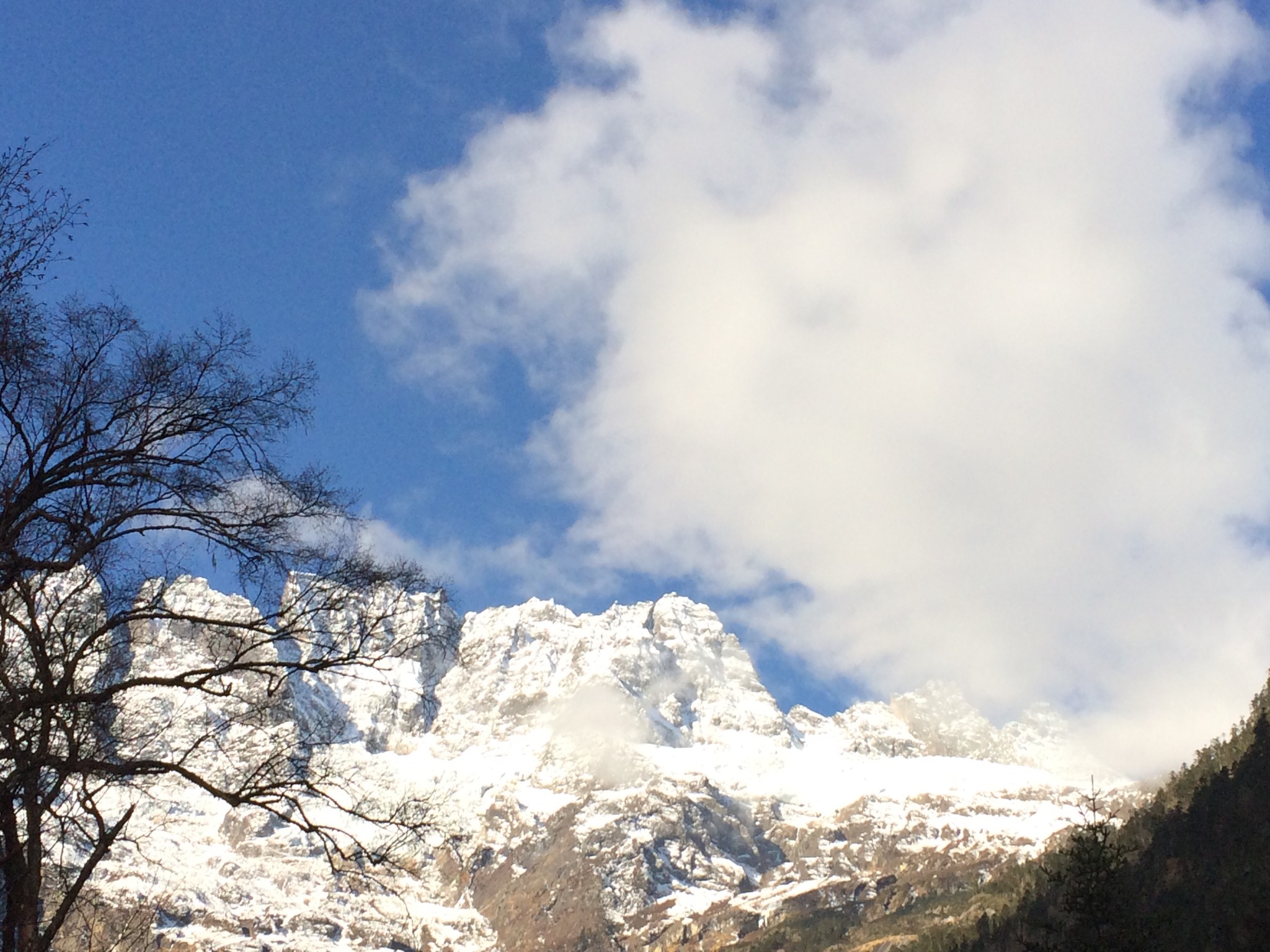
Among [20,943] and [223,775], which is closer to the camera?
[20,943]

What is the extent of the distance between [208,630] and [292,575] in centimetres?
118

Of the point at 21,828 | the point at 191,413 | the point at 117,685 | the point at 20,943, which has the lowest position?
the point at 20,943

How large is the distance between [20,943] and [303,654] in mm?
3707

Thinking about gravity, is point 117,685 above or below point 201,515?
below

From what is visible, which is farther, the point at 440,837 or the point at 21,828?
the point at 440,837

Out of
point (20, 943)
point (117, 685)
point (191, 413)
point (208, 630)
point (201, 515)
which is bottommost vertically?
point (20, 943)

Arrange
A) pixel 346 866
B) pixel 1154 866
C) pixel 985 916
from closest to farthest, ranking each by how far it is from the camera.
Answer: pixel 346 866 < pixel 1154 866 < pixel 985 916

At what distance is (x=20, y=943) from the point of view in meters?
10.9

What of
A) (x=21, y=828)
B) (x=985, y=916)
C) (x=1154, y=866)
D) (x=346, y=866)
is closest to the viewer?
(x=21, y=828)

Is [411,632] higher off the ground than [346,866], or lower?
higher

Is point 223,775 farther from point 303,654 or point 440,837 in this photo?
point 440,837

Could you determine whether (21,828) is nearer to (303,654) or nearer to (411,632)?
(303,654)

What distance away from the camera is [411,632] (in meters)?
12.1

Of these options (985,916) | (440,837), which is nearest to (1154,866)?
(985,916)
